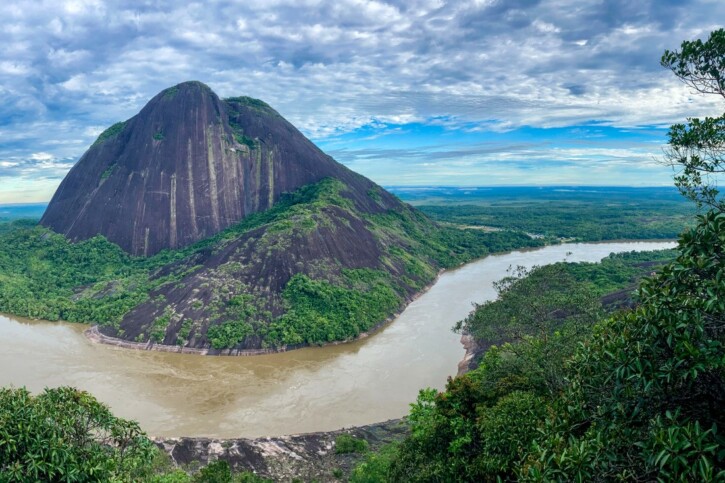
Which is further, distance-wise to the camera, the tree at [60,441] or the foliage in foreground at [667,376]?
the tree at [60,441]

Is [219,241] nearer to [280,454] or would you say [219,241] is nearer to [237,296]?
[237,296]

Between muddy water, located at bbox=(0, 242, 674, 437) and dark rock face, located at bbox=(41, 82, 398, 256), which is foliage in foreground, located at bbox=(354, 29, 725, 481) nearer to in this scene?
muddy water, located at bbox=(0, 242, 674, 437)

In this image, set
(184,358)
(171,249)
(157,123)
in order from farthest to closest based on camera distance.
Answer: (157,123), (171,249), (184,358)

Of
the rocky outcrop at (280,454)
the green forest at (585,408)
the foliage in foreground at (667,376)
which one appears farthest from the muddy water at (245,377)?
the foliage in foreground at (667,376)

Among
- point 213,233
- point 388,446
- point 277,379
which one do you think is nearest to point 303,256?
point 277,379

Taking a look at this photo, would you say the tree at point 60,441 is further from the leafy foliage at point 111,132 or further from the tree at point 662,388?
the leafy foliage at point 111,132

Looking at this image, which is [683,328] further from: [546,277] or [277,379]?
[277,379]
